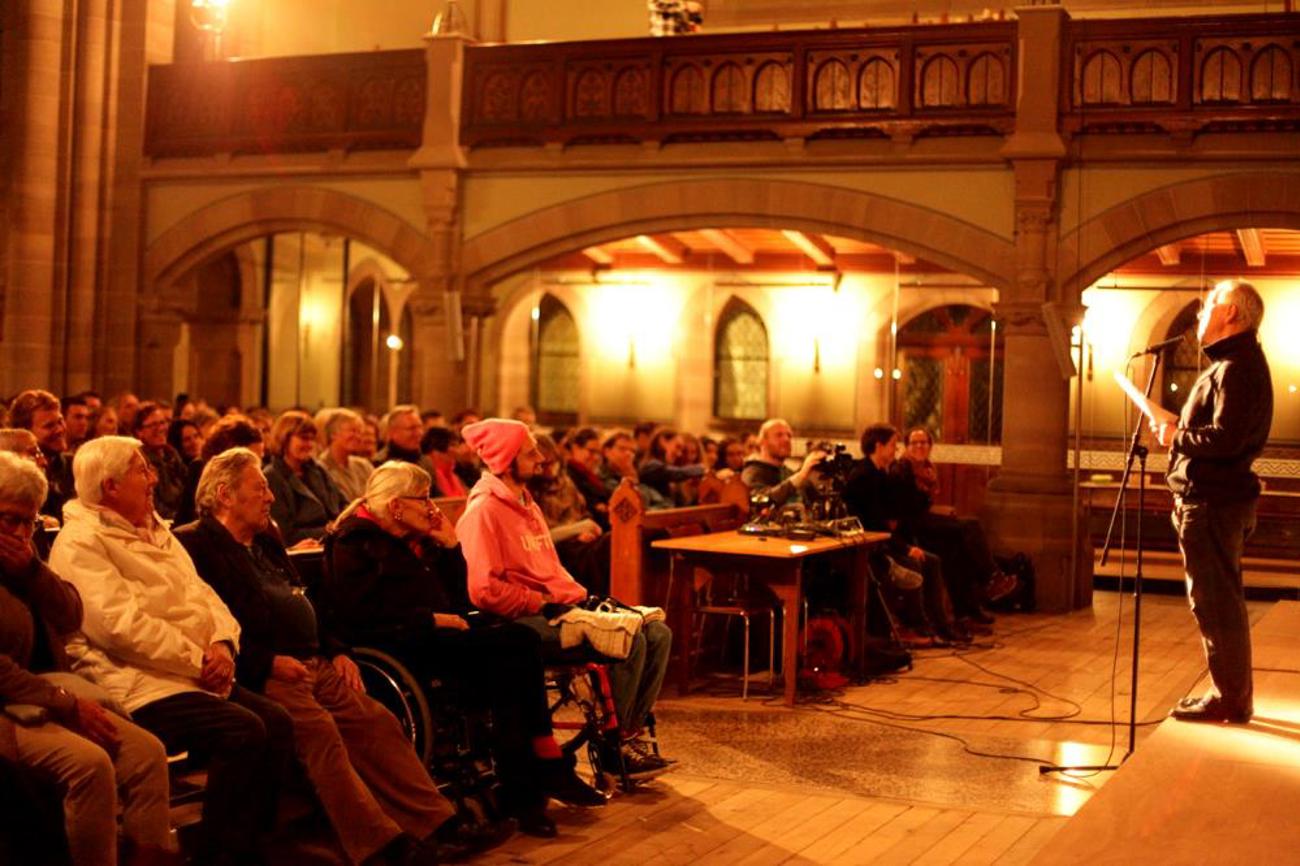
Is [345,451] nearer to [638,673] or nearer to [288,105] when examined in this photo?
[638,673]

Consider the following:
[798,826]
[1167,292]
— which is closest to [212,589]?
[798,826]

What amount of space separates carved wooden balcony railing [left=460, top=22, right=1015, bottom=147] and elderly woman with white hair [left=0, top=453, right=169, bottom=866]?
10079 mm

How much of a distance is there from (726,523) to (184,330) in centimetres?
1174

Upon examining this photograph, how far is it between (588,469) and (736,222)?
458 cm

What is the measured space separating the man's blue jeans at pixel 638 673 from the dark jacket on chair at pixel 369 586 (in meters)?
0.58

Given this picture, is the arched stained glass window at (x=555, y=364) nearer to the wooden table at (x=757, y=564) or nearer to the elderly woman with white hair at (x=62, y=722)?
the wooden table at (x=757, y=564)

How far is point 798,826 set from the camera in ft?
20.0

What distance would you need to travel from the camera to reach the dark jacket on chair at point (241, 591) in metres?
5.34

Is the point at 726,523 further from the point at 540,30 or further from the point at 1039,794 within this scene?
the point at 540,30

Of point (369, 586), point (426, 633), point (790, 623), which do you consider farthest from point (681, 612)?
point (369, 586)

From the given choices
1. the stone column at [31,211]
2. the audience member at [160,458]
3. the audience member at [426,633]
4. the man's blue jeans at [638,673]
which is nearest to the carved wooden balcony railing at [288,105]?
the stone column at [31,211]

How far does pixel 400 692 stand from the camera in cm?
575

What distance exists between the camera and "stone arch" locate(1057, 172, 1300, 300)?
12891 mm

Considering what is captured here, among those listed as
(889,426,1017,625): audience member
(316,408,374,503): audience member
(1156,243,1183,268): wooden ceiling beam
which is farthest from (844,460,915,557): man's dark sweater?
(1156,243,1183,268): wooden ceiling beam
